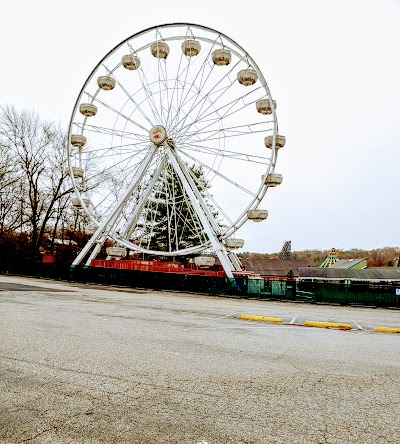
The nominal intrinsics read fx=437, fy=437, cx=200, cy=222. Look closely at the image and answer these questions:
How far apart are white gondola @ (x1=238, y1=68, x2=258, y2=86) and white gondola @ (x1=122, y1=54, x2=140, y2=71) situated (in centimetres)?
714

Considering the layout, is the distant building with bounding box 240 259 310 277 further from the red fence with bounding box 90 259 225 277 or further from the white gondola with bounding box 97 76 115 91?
the white gondola with bounding box 97 76 115 91

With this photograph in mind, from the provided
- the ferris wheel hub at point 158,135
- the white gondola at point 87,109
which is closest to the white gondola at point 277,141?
the ferris wheel hub at point 158,135

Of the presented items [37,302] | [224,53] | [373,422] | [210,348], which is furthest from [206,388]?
[224,53]

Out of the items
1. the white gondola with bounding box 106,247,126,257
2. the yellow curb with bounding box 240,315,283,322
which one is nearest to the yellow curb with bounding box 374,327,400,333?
the yellow curb with bounding box 240,315,283,322

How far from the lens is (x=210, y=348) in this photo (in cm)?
758

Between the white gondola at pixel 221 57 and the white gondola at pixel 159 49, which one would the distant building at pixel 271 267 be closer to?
the white gondola at pixel 159 49

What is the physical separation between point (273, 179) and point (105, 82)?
12.3 metres

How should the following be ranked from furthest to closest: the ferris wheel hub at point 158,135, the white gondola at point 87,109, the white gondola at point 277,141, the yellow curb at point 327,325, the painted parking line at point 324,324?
the white gondola at point 87,109
the ferris wheel hub at point 158,135
the white gondola at point 277,141
the yellow curb at point 327,325
the painted parking line at point 324,324

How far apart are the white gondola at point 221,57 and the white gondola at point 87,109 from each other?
8487 mm

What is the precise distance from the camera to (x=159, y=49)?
27.1 meters

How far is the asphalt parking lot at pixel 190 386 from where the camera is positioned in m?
3.69

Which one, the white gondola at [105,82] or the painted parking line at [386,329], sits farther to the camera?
the white gondola at [105,82]

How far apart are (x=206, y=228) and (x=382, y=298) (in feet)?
33.1

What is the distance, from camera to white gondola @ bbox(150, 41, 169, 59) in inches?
1066
